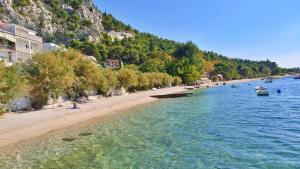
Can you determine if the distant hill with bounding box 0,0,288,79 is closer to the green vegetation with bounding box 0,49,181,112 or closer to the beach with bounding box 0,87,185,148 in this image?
the green vegetation with bounding box 0,49,181,112

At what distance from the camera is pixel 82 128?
33875mm

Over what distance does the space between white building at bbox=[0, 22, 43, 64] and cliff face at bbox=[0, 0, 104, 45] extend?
58.3m

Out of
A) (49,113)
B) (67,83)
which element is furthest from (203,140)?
(67,83)

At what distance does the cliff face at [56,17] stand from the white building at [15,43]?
58275 millimetres

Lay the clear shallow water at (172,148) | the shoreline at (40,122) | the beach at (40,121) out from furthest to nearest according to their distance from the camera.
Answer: the beach at (40,121), the shoreline at (40,122), the clear shallow water at (172,148)

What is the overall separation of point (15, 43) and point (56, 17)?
10094 cm

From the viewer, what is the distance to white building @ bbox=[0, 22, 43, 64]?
62209 mm

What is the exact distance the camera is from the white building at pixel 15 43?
204 feet

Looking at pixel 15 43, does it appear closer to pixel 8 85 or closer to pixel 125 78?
pixel 125 78

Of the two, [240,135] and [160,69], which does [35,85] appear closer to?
[240,135]

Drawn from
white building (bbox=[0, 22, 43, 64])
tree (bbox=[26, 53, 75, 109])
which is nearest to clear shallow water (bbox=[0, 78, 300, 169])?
tree (bbox=[26, 53, 75, 109])

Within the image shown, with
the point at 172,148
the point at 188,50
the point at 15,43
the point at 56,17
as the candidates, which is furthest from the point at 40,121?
the point at 188,50

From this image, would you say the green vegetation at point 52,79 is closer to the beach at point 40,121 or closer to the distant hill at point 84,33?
the beach at point 40,121

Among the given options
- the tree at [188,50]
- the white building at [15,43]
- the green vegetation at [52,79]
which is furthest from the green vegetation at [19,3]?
the tree at [188,50]
